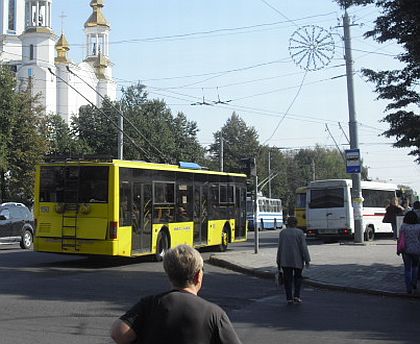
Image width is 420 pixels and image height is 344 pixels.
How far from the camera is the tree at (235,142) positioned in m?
92.8

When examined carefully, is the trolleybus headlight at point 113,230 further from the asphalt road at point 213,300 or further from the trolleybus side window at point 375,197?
the trolleybus side window at point 375,197

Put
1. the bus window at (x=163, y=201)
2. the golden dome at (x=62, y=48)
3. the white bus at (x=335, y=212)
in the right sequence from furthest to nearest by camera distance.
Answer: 1. the golden dome at (x=62, y=48)
2. the white bus at (x=335, y=212)
3. the bus window at (x=163, y=201)

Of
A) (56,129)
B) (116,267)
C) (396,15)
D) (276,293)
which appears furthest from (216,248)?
(56,129)

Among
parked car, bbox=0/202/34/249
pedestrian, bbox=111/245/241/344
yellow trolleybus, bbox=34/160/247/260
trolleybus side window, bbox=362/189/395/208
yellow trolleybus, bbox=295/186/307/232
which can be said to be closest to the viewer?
pedestrian, bbox=111/245/241/344

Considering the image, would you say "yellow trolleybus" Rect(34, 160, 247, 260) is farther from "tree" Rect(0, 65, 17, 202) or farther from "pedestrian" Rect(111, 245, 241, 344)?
"tree" Rect(0, 65, 17, 202)

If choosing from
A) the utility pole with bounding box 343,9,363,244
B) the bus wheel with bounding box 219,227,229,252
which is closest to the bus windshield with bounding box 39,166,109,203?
the bus wheel with bounding box 219,227,229,252

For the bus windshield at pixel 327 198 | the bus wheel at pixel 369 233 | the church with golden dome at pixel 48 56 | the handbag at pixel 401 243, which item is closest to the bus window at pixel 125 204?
the handbag at pixel 401 243

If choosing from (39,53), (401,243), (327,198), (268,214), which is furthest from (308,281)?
(39,53)

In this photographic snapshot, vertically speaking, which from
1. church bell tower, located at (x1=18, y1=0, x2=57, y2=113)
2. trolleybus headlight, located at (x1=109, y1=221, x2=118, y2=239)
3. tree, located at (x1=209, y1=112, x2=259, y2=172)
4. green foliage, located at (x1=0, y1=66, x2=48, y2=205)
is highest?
church bell tower, located at (x1=18, y1=0, x2=57, y2=113)

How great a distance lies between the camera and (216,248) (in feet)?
77.2

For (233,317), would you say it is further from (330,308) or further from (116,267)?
(116,267)

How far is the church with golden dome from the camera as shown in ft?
267

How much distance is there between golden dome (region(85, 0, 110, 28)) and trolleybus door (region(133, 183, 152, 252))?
263ft

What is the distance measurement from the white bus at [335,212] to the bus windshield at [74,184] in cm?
1564
